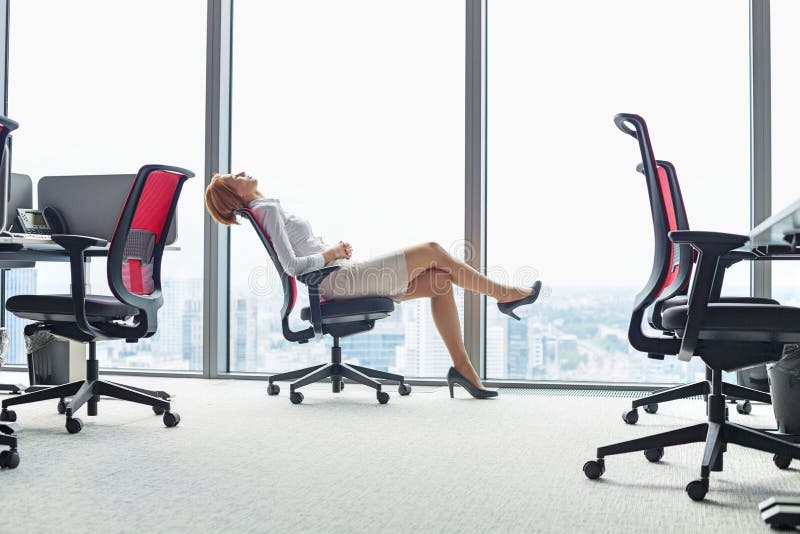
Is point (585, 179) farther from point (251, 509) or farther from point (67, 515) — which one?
point (67, 515)

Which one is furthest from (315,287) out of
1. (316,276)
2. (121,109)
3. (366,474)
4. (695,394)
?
(121,109)

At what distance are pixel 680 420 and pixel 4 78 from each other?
14.1 ft

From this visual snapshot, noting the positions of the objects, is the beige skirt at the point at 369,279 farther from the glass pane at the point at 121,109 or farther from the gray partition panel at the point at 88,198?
the glass pane at the point at 121,109

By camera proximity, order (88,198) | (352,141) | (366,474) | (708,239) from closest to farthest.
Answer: (708,239)
(366,474)
(88,198)
(352,141)

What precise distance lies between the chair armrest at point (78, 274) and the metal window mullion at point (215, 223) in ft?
5.38

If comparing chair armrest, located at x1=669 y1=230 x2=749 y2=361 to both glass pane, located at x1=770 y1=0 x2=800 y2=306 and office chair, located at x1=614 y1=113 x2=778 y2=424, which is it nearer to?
office chair, located at x1=614 y1=113 x2=778 y2=424

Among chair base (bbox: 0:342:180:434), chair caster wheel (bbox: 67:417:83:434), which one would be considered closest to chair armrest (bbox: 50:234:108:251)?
chair base (bbox: 0:342:180:434)

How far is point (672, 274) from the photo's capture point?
268 cm

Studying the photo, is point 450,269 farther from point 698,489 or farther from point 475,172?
point 698,489

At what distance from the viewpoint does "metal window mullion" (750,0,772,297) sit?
3666mm

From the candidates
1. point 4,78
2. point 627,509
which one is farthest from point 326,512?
point 4,78

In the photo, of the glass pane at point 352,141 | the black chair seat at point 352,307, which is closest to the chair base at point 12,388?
the glass pane at point 352,141

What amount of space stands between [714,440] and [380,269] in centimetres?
180

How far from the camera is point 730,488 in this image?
1888 mm
